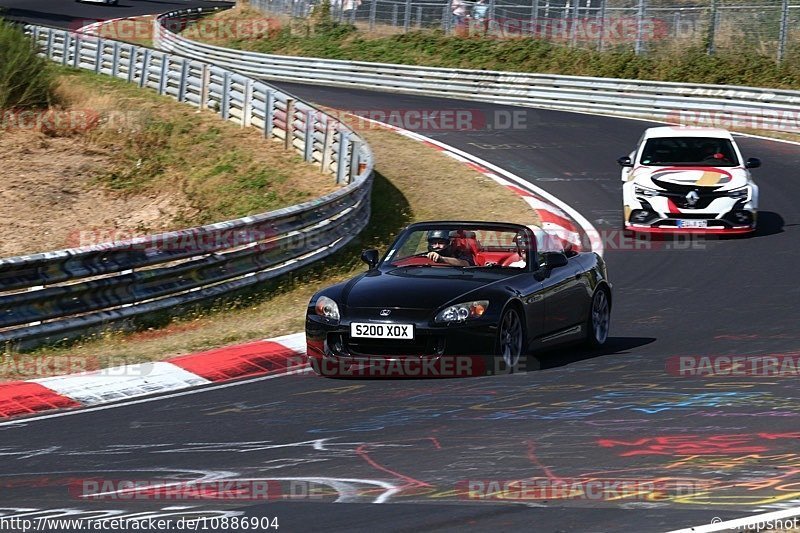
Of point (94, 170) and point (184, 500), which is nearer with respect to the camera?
point (184, 500)

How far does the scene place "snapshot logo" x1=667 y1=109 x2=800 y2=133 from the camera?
29.0 m

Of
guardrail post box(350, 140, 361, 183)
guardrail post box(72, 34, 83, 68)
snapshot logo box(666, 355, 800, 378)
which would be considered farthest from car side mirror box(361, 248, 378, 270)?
guardrail post box(72, 34, 83, 68)

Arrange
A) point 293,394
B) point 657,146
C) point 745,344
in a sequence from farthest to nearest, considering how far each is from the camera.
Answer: point 657,146 → point 745,344 → point 293,394

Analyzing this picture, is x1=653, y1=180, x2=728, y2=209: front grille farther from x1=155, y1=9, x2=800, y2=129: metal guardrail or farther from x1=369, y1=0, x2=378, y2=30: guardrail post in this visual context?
x1=369, y1=0, x2=378, y2=30: guardrail post

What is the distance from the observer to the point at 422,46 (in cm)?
4466

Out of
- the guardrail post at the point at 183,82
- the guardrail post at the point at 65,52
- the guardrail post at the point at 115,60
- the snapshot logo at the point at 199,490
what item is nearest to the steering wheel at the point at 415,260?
the snapshot logo at the point at 199,490

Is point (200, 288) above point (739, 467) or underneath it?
underneath

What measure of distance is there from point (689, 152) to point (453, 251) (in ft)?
30.0

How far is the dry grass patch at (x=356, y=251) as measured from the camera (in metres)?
11.9

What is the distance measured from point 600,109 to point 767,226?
14.3 m

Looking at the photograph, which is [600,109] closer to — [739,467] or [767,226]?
[767,226]

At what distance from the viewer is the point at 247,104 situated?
1072 inches

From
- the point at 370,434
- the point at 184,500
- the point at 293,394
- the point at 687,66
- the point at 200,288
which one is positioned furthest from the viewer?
the point at 687,66

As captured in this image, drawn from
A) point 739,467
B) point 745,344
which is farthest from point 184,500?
point 745,344
